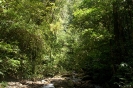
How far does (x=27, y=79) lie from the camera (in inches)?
542

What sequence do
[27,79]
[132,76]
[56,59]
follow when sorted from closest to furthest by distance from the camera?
[132,76] < [27,79] < [56,59]

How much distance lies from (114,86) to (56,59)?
435 inches

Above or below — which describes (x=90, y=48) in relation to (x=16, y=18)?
below

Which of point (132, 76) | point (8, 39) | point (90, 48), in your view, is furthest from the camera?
point (90, 48)

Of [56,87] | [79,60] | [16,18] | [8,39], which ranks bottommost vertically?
[56,87]

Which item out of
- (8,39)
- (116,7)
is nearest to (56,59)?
(8,39)

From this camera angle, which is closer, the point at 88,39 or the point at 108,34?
the point at 108,34

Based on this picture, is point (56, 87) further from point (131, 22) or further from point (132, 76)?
point (131, 22)

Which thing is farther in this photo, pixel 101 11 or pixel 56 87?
pixel 56 87

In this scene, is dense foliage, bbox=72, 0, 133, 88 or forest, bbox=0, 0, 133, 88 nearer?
forest, bbox=0, 0, 133, 88

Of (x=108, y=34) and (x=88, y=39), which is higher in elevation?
(x=108, y=34)

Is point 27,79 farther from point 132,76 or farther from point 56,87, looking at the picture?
point 132,76

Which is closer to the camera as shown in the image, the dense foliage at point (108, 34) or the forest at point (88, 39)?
the forest at point (88, 39)

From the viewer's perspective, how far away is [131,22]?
11344 mm
